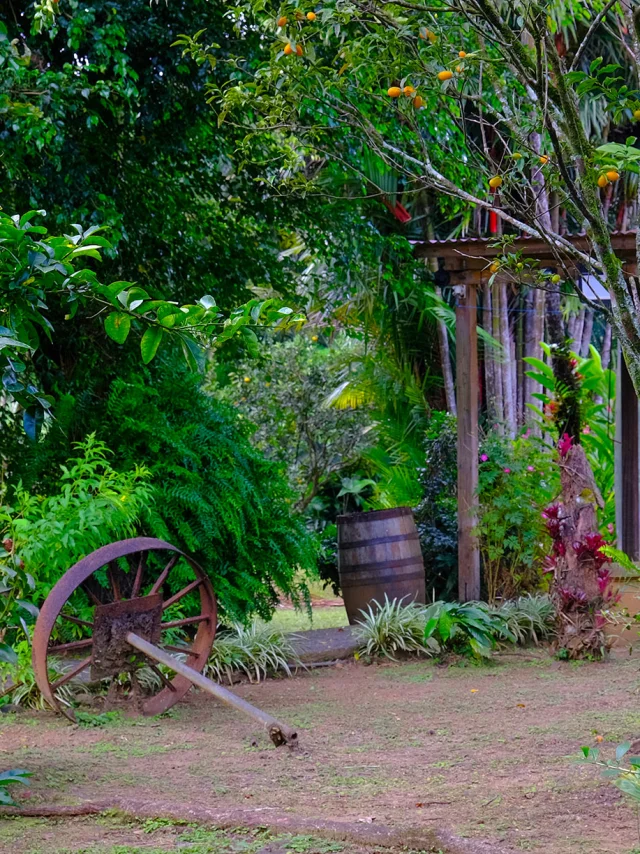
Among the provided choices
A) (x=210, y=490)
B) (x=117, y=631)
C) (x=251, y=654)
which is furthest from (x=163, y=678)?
(x=210, y=490)

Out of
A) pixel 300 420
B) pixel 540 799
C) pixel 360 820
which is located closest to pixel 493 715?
pixel 540 799

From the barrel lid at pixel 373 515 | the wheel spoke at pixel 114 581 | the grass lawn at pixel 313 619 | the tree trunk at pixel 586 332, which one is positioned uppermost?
the tree trunk at pixel 586 332

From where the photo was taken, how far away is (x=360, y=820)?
10.6 ft

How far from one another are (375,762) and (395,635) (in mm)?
2630

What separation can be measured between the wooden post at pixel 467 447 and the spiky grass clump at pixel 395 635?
0.79m

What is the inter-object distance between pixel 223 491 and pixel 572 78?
429cm

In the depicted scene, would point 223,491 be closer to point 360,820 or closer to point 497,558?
point 497,558

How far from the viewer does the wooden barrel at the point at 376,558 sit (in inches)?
294

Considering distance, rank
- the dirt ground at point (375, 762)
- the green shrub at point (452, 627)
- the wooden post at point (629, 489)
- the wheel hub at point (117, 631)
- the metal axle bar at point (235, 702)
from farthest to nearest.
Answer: the wooden post at point (629, 489) → the green shrub at point (452, 627) → the wheel hub at point (117, 631) → the metal axle bar at point (235, 702) → the dirt ground at point (375, 762)

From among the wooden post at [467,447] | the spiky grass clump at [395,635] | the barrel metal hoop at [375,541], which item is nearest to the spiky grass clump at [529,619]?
the wooden post at [467,447]

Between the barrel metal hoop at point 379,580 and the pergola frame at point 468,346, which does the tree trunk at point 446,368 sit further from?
the barrel metal hoop at point 379,580

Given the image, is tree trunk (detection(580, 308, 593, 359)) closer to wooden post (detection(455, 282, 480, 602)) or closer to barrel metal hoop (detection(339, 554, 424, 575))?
wooden post (detection(455, 282, 480, 602))

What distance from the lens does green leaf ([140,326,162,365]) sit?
2520 mm

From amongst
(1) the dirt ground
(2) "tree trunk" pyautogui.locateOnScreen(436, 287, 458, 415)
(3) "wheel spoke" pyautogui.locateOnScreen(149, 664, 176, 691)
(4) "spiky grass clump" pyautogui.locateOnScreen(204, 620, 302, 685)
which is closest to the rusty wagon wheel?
(3) "wheel spoke" pyautogui.locateOnScreen(149, 664, 176, 691)
